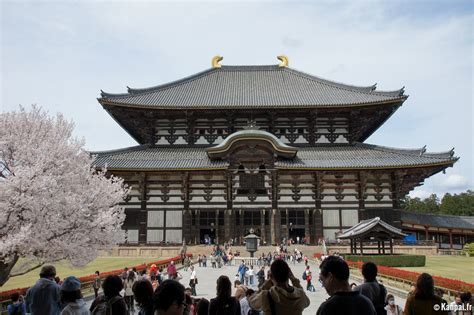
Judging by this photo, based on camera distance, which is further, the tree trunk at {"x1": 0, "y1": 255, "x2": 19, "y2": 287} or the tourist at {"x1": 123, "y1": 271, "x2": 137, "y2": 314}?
the tree trunk at {"x1": 0, "y1": 255, "x2": 19, "y2": 287}

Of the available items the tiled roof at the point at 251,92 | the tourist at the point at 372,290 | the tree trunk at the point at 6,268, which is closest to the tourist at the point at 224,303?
the tourist at the point at 372,290

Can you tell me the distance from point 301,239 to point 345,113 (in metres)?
14.0

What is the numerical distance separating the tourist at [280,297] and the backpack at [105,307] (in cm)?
197

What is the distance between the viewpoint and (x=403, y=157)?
42469 millimetres

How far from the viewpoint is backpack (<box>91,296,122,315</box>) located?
5.87 metres

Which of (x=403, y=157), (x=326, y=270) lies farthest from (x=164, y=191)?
(x=326, y=270)

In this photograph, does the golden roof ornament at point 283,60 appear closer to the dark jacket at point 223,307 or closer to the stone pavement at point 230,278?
the stone pavement at point 230,278

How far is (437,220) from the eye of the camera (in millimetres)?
49125

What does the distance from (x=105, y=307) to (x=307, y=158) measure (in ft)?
125

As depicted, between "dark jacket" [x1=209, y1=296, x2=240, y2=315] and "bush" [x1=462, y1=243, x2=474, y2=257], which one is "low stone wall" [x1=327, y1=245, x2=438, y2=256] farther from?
"dark jacket" [x1=209, y1=296, x2=240, y2=315]

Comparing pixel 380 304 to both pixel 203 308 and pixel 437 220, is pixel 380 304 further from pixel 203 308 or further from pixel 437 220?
pixel 437 220

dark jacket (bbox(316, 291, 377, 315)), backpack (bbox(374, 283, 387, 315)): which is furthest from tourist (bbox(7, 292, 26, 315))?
dark jacket (bbox(316, 291, 377, 315))

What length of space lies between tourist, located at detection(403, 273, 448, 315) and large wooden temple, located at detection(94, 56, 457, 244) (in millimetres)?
34361

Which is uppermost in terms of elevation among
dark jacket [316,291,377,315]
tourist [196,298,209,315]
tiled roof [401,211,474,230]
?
tiled roof [401,211,474,230]
